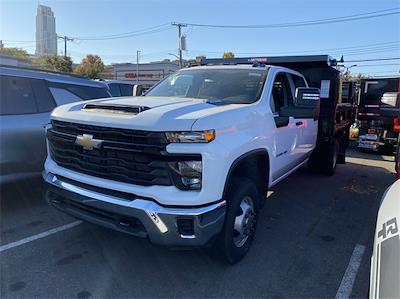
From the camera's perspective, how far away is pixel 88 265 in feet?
11.8

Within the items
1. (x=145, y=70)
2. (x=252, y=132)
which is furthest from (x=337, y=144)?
(x=145, y=70)

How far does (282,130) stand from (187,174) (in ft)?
6.78

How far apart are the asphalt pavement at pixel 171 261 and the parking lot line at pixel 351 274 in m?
0.03

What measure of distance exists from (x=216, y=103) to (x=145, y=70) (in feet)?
180

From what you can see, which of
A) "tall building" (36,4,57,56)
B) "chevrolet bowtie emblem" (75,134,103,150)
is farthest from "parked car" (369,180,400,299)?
"tall building" (36,4,57,56)

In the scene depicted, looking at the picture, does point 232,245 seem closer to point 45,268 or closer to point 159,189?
point 159,189

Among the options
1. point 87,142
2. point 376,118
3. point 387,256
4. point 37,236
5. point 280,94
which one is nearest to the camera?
point 387,256

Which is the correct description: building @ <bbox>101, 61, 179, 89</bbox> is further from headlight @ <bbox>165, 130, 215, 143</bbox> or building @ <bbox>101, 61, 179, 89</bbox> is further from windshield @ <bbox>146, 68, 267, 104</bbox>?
headlight @ <bbox>165, 130, 215, 143</bbox>

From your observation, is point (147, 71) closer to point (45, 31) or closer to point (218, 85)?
point (45, 31)

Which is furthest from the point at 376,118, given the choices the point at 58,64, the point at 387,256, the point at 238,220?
the point at 58,64

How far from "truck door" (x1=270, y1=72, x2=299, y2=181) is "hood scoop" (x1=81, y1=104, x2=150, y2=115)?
5.86ft

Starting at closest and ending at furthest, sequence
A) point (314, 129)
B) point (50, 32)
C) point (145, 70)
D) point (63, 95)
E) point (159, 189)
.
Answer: point (159, 189) < point (63, 95) < point (314, 129) < point (145, 70) < point (50, 32)

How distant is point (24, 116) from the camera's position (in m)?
4.91

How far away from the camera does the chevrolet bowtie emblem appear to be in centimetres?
323
